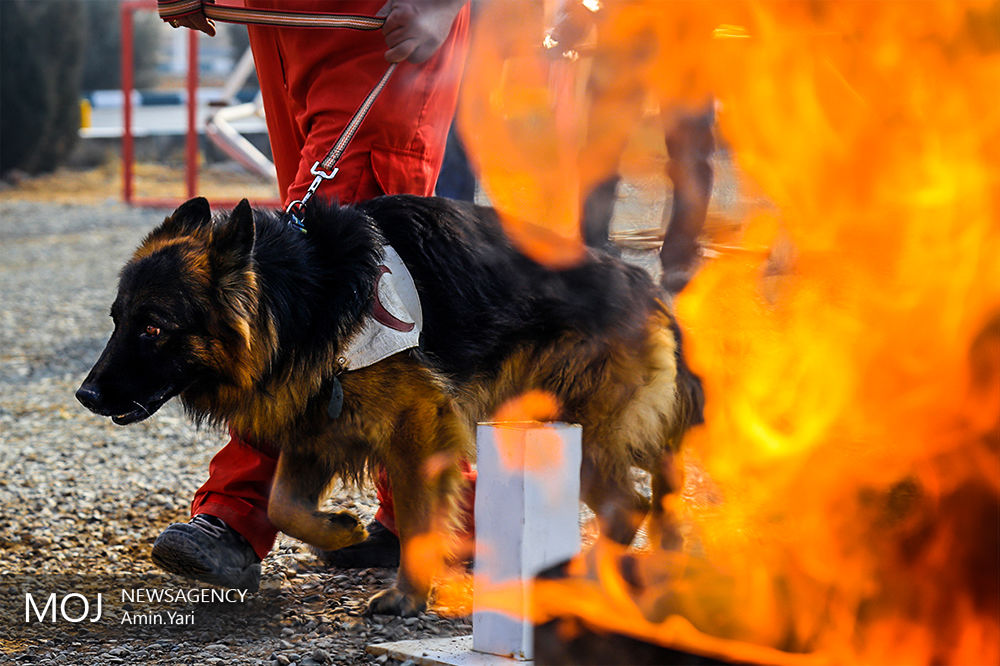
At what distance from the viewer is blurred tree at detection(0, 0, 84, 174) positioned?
21.7 m

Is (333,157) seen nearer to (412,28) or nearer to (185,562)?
(412,28)

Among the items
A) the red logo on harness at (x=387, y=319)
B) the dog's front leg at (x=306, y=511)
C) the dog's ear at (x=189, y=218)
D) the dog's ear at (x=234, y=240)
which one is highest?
the dog's ear at (x=189, y=218)

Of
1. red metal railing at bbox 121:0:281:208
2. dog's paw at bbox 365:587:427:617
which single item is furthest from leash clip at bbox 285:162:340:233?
red metal railing at bbox 121:0:281:208

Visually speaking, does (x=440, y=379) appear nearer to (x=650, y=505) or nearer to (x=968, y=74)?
(x=650, y=505)

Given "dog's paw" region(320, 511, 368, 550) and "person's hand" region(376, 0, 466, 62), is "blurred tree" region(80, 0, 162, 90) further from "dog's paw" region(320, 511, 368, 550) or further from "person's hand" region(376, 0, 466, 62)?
"dog's paw" region(320, 511, 368, 550)

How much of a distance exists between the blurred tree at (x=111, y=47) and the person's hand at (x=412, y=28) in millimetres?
28867

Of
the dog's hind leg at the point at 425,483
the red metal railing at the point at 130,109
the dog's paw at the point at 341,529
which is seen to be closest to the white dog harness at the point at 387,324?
the dog's hind leg at the point at 425,483

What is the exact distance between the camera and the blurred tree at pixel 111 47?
98.2 feet

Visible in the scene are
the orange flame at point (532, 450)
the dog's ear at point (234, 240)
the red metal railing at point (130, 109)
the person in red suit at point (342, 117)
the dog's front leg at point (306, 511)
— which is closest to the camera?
the orange flame at point (532, 450)

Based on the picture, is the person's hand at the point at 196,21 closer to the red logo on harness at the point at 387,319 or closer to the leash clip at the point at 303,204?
the leash clip at the point at 303,204

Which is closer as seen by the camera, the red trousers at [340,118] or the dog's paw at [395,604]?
the dog's paw at [395,604]

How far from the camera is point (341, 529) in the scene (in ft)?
10.6

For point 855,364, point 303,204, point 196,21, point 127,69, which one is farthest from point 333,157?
point 127,69

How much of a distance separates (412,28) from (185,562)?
1.61 m
